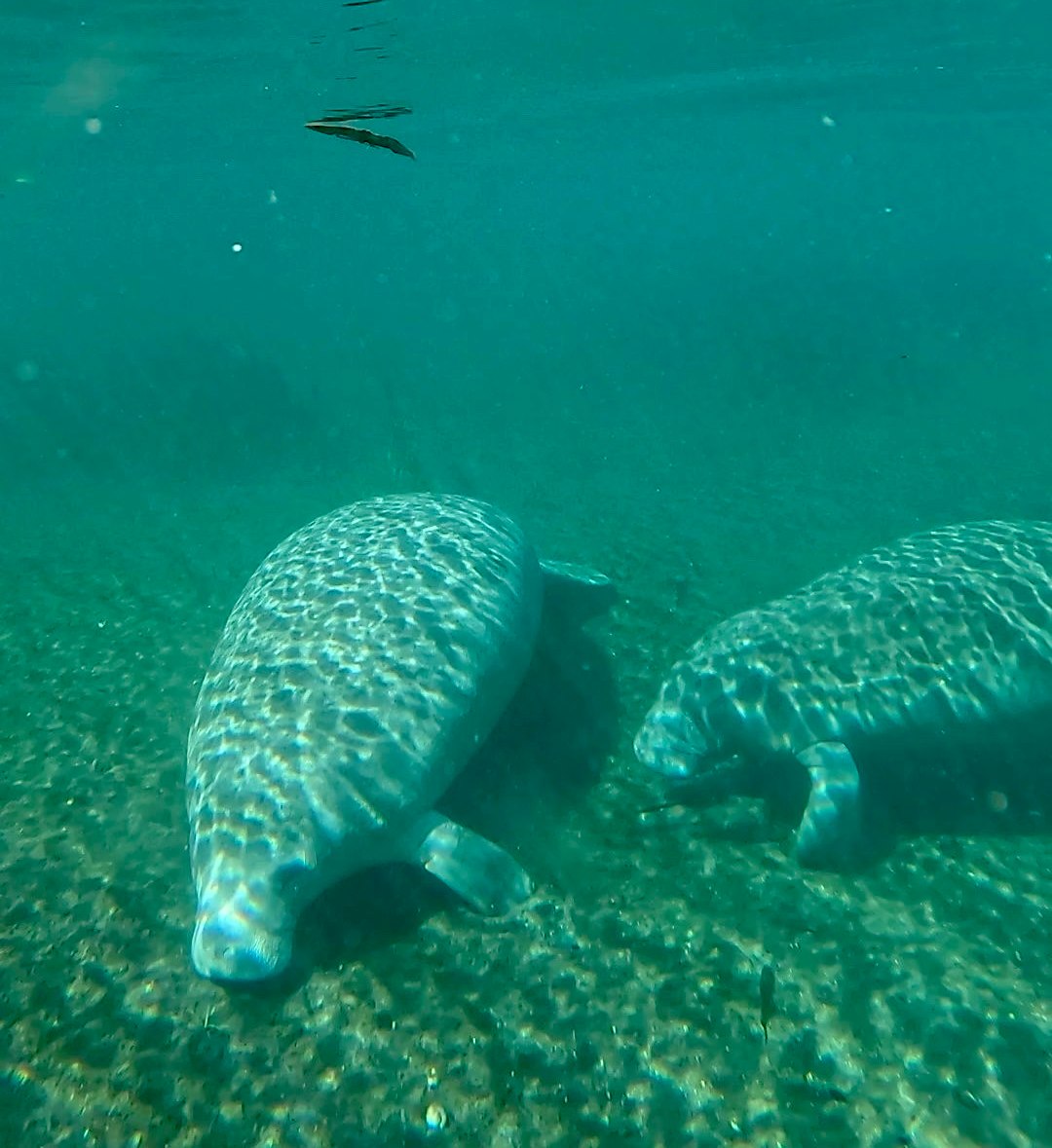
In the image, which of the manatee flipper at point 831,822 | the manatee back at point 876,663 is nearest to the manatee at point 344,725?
the manatee back at point 876,663

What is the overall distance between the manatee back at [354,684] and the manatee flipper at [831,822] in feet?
7.03

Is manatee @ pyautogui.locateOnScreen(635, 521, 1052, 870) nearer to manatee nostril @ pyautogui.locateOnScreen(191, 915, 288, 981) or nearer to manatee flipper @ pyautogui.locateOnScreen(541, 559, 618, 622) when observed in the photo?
manatee flipper @ pyautogui.locateOnScreen(541, 559, 618, 622)

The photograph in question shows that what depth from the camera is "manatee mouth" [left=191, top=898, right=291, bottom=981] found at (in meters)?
4.06

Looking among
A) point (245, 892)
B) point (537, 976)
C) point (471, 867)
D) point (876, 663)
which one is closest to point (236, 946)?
point (245, 892)

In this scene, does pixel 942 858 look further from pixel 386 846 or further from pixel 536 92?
pixel 536 92

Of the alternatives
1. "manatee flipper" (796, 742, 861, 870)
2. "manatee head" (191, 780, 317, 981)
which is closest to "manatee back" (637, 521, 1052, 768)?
"manatee flipper" (796, 742, 861, 870)

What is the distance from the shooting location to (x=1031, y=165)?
63.1 metres

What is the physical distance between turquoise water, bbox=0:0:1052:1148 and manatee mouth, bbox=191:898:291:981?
154mm

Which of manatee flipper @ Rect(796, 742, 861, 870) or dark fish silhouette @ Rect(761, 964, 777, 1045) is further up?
dark fish silhouette @ Rect(761, 964, 777, 1045)

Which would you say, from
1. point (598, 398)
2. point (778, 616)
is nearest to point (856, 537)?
point (778, 616)

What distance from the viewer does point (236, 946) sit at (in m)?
4.08

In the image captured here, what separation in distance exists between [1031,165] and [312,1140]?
78.3 m

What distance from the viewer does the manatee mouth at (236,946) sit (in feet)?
13.3

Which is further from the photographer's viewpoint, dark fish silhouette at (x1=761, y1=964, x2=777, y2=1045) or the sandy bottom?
dark fish silhouette at (x1=761, y1=964, x2=777, y2=1045)
